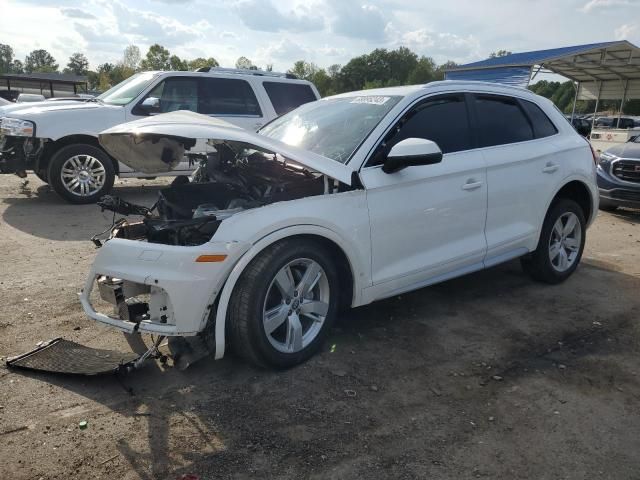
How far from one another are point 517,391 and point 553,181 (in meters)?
2.38

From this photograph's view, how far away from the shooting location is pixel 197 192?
4148 millimetres

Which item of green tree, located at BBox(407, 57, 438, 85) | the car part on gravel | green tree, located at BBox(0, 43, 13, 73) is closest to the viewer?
the car part on gravel

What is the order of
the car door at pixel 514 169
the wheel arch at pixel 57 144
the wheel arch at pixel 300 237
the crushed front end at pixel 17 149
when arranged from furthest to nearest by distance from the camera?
1. the wheel arch at pixel 57 144
2. the crushed front end at pixel 17 149
3. the car door at pixel 514 169
4. the wheel arch at pixel 300 237

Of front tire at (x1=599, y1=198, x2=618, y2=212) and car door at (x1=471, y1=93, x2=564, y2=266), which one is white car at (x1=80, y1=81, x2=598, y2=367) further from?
front tire at (x1=599, y1=198, x2=618, y2=212)

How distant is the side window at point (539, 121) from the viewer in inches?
201

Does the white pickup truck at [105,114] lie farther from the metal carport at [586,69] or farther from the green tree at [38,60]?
the green tree at [38,60]

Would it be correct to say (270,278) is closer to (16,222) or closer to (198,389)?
(198,389)

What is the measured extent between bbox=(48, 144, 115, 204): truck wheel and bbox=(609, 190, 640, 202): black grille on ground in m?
7.98

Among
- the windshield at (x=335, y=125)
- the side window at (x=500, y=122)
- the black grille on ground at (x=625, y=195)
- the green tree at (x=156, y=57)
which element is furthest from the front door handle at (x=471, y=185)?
the green tree at (x=156, y=57)

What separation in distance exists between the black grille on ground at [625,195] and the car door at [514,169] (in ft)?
14.5

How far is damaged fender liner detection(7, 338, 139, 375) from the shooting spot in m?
3.36

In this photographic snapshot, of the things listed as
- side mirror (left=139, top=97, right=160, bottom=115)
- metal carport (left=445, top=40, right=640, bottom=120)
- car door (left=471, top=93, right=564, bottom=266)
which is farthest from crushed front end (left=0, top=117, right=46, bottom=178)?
metal carport (left=445, top=40, right=640, bottom=120)

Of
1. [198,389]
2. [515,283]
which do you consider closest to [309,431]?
[198,389]

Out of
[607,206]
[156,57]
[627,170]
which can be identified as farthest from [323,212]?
[156,57]
